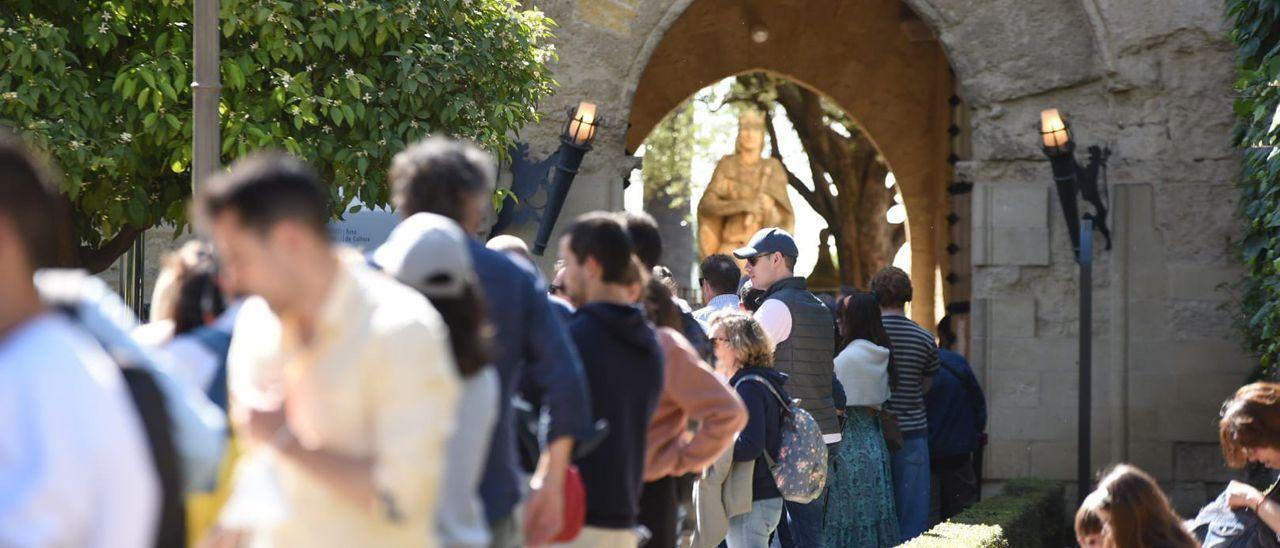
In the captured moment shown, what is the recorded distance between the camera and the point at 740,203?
1905cm

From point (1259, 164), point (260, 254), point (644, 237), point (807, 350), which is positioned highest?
point (1259, 164)

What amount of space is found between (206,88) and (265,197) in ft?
11.8

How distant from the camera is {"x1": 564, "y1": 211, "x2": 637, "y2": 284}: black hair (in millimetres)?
4176

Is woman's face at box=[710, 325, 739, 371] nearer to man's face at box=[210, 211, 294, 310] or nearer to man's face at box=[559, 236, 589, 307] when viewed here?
man's face at box=[559, 236, 589, 307]

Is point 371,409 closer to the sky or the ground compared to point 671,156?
closer to the ground

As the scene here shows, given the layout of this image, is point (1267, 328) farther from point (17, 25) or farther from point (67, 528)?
point (67, 528)

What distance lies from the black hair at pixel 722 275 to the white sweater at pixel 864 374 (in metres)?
0.99

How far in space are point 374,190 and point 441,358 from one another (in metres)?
5.00

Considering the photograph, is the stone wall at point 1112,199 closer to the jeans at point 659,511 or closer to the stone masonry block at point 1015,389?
the stone masonry block at point 1015,389

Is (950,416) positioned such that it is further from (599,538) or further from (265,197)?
(265,197)

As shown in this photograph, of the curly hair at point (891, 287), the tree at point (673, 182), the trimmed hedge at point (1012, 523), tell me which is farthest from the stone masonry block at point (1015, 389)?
the tree at point (673, 182)

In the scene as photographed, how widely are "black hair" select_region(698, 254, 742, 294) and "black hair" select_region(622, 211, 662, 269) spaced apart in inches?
87.5

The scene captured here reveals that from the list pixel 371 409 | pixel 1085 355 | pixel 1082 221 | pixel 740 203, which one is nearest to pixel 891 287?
pixel 1085 355

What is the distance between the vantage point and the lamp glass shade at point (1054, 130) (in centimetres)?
1087
